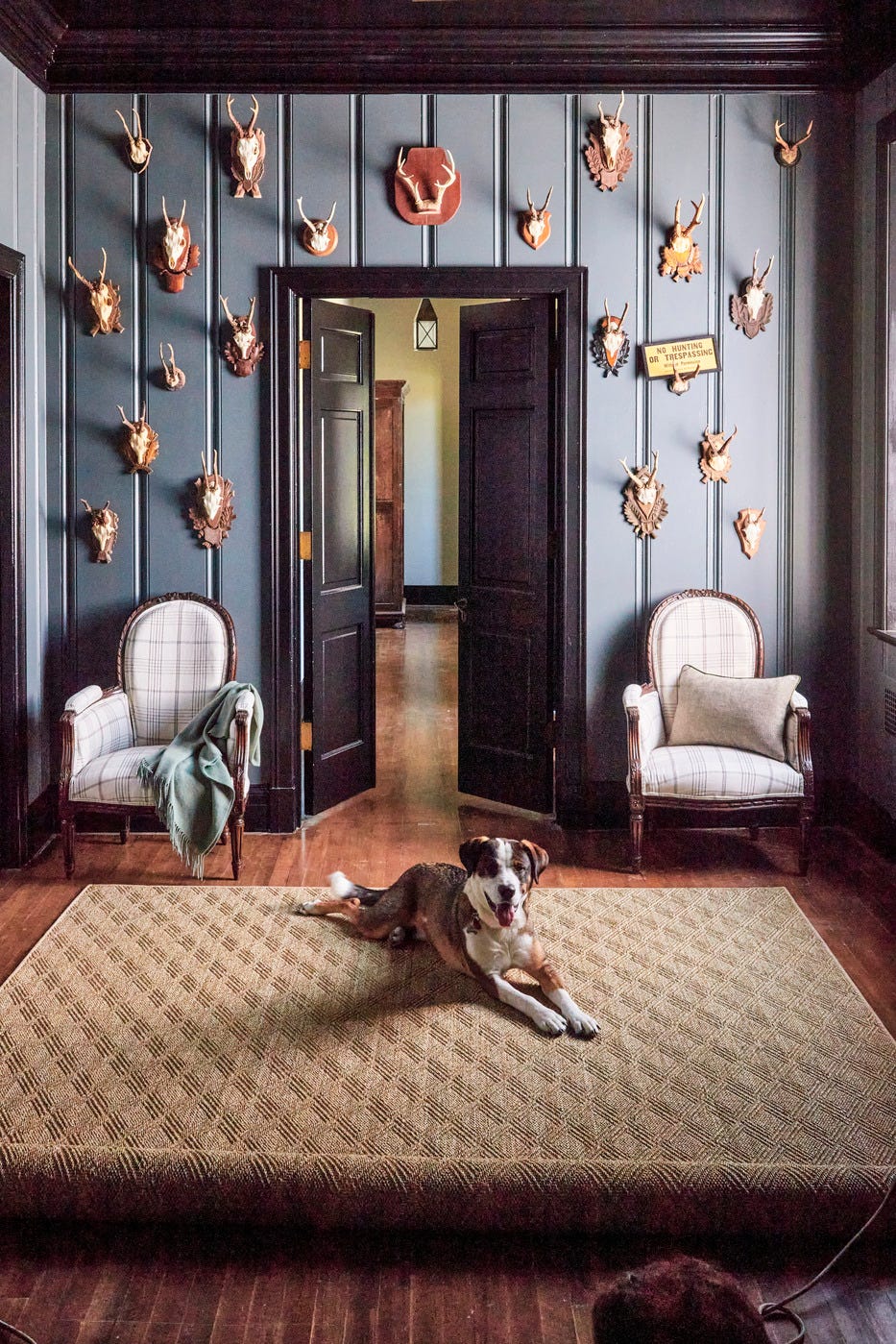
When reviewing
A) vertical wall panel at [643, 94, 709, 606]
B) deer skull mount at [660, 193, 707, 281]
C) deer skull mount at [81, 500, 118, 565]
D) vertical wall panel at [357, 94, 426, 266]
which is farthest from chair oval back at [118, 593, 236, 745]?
deer skull mount at [660, 193, 707, 281]

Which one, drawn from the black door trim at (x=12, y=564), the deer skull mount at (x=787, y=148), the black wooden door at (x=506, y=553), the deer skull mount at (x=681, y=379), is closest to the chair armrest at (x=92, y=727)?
the black door trim at (x=12, y=564)

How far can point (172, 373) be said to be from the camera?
5.11 m

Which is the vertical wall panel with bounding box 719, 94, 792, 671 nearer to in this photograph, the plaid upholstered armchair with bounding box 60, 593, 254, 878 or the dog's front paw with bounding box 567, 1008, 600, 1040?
the plaid upholstered armchair with bounding box 60, 593, 254, 878

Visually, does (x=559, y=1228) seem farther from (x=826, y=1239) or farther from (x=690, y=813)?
(x=690, y=813)

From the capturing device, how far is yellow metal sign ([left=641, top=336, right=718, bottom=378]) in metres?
5.12

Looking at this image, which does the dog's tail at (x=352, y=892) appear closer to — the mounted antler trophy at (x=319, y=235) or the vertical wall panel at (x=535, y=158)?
the mounted antler trophy at (x=319, y=235)

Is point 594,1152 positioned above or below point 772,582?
below

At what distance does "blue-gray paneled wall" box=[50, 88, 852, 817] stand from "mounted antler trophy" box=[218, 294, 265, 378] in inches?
1.9

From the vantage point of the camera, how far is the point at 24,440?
4.84 m

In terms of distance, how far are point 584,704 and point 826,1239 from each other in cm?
299

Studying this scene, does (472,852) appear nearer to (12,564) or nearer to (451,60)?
A: (12,564)

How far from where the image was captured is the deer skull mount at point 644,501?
5168mm

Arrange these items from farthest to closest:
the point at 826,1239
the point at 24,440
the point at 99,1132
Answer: the point at 24,440 → the point at 99,1132 → the point at 826,1239

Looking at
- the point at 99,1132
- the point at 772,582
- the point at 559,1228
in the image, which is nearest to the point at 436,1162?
the point at 559,1228
